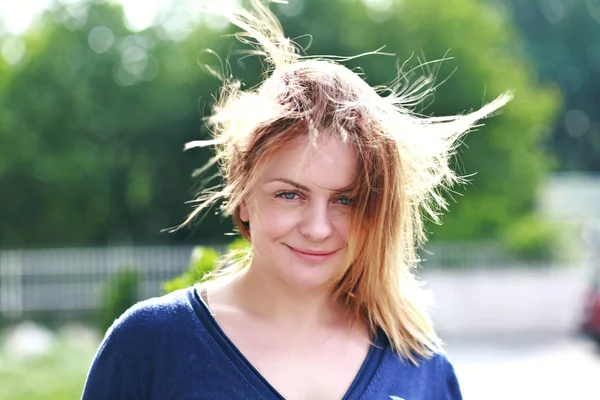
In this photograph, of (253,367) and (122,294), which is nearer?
(253,367)

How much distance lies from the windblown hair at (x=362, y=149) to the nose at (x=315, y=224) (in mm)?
76

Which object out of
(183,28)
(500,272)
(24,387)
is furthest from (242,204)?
(183,28)

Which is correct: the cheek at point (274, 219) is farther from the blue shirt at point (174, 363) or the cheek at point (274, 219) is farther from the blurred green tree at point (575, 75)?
the blurred green tree at point (575, 75)

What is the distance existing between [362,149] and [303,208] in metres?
0.15

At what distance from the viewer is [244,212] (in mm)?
1669

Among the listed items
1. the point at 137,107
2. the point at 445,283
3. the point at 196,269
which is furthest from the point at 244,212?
the point at 137,107

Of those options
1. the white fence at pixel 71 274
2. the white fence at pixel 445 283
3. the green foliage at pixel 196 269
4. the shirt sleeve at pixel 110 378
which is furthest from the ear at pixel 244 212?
the white fence at pixel 71 274

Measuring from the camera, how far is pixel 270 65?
5.82ft

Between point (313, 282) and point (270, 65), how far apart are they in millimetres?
463

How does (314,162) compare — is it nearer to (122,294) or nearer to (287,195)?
(287,195)

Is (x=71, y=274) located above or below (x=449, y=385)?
below

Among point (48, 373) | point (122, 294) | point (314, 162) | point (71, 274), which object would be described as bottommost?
point (48, 373)

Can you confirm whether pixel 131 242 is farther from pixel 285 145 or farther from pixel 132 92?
pixel 285 145

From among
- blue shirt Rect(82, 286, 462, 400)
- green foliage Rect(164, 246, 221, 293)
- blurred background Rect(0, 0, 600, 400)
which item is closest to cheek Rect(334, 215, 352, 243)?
blue shirt Rect(82, 286, 462, 400)
